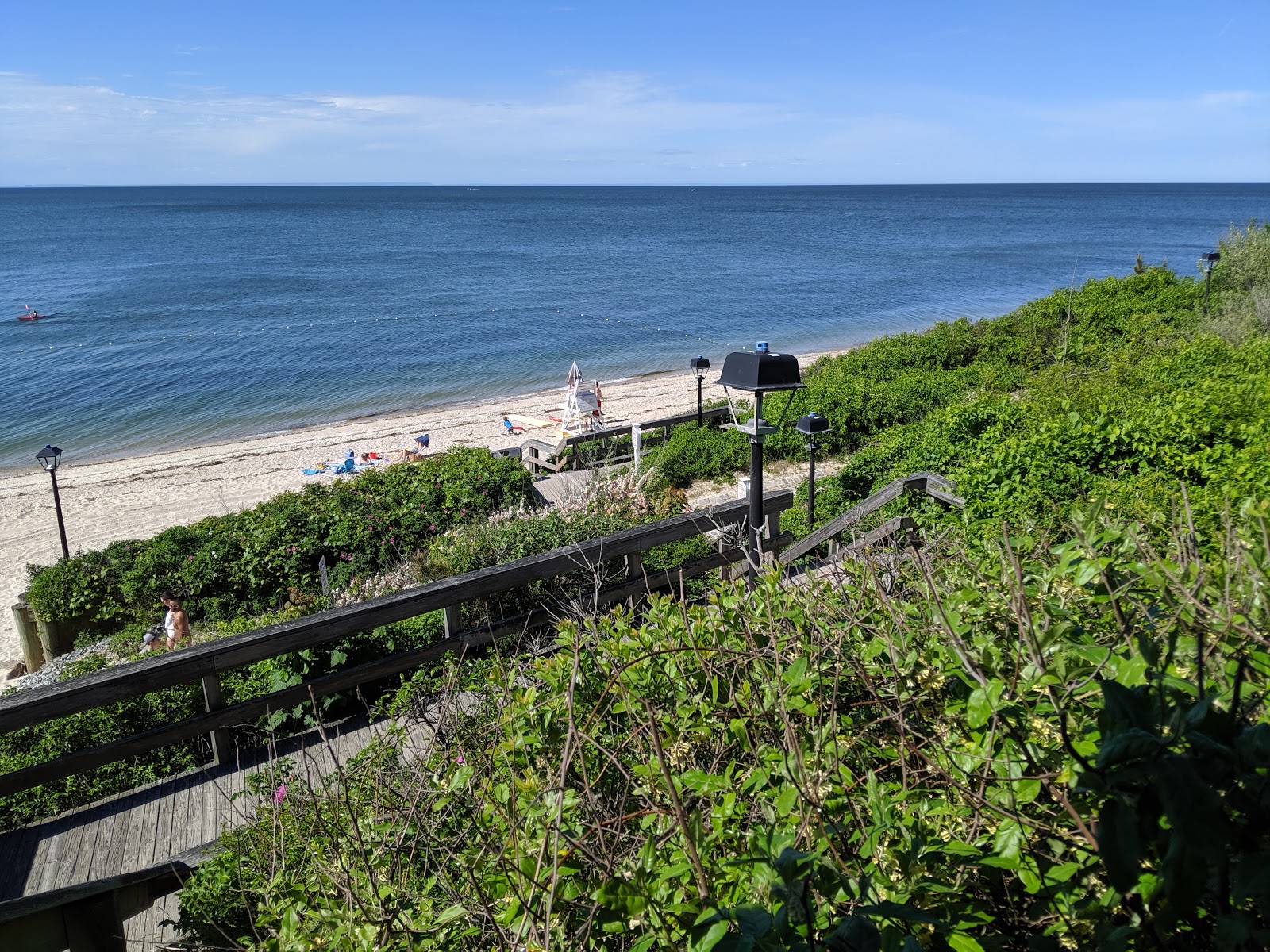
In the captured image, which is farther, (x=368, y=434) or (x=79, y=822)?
(x=368, y=434)

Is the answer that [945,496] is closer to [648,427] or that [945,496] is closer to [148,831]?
[148,831]

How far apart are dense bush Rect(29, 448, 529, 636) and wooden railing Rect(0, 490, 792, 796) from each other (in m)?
5.71

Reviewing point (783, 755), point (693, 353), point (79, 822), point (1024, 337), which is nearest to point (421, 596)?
point (79, 822)

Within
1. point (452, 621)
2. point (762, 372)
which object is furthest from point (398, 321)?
point (452, 621)

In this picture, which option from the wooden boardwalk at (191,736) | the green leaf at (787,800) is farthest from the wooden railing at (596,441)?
the green leaf at (787,800)

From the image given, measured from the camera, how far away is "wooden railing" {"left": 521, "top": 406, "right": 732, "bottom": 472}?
17172 millimetres

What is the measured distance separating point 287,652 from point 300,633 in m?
0.11

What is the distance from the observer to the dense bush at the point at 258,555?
34.0ft

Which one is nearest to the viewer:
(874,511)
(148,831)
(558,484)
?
(148,831)

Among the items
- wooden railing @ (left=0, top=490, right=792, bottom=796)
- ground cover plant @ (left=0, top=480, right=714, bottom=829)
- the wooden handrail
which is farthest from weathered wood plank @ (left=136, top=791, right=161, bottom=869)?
the wooden handrail

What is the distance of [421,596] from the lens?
426cm

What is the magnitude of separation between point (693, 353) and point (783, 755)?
117ft

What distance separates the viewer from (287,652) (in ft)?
12.9

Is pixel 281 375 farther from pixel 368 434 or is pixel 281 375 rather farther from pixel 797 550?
pixel 797 550
